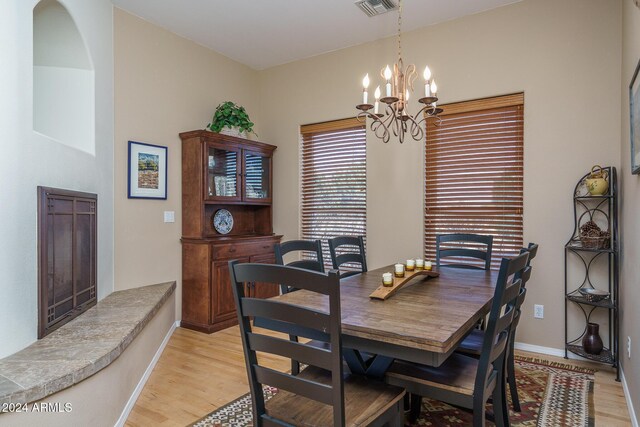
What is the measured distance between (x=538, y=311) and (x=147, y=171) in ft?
12.3

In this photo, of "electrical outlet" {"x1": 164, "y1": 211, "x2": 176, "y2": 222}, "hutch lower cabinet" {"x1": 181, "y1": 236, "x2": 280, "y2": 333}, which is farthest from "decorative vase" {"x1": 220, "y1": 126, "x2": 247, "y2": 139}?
"hutch lower cabinet" {"x1": 181, "y1": 236, "x2": 280, "y2": 333}

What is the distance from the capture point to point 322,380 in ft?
5.50

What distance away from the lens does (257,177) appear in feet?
15.1

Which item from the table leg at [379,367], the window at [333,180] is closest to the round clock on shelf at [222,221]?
the window at [333,180]

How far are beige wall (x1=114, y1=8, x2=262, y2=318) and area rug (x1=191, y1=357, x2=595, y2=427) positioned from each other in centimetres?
183

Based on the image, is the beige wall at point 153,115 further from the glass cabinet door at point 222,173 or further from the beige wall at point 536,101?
the beige wall at point 536,101

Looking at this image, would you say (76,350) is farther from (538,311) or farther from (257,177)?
(538,311)

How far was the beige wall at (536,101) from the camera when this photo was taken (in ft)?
10.0

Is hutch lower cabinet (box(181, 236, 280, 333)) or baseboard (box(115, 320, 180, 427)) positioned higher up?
hutch lower cabinet (box(181, 236, 280, 333))

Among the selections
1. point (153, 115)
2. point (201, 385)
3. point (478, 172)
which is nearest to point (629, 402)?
point (478, 172)

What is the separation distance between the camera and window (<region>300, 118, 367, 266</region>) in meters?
4.30

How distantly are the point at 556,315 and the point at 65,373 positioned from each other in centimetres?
342

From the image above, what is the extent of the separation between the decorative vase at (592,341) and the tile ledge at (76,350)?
3.16 meters

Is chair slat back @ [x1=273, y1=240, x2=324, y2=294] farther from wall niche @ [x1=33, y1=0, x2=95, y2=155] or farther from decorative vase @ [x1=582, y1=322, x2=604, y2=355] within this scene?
decorative vase @ [x1=582, y1=322, x2=604, y2=355]
